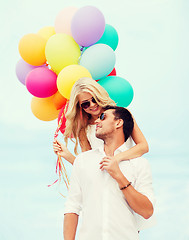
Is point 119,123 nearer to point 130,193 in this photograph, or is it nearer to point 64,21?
point 130,193

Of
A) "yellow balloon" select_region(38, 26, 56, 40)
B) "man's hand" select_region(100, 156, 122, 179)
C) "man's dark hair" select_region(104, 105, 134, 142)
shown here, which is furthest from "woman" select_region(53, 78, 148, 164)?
"yellow balloon" select_region(38, 26, 56, 40)

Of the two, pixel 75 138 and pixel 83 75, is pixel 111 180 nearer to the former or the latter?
pixel 75 138

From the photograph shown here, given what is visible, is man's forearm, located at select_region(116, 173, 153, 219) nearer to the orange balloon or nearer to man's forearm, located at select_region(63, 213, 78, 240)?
man's forearm, located at select_region(63, 213, 78, 240)

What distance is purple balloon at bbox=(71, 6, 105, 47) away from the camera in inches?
141

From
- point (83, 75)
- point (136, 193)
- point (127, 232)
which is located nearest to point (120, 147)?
point (136, 193)

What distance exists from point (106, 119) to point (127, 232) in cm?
89

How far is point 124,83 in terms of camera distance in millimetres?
3623

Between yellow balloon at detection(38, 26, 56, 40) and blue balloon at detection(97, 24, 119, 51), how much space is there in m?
0.73

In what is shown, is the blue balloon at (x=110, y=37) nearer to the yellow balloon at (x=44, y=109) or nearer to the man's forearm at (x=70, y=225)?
the yellow balloon at (x=44, y=109)

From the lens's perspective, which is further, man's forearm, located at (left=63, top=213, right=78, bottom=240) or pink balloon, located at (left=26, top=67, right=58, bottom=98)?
pink balloon, located at (left=26, top=67, right=58, bottom=98)

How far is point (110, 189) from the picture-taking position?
2.48 m

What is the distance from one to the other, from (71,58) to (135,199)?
1902 millimetres

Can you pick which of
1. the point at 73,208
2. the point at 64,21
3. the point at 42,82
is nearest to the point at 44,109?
the point at 42,82

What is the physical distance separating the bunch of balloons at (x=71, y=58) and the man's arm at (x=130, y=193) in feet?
4.00
